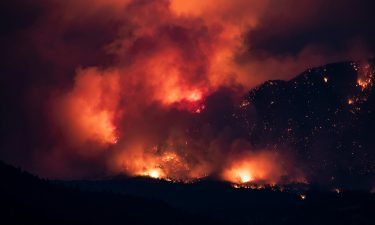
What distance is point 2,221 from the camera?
7648 inches
